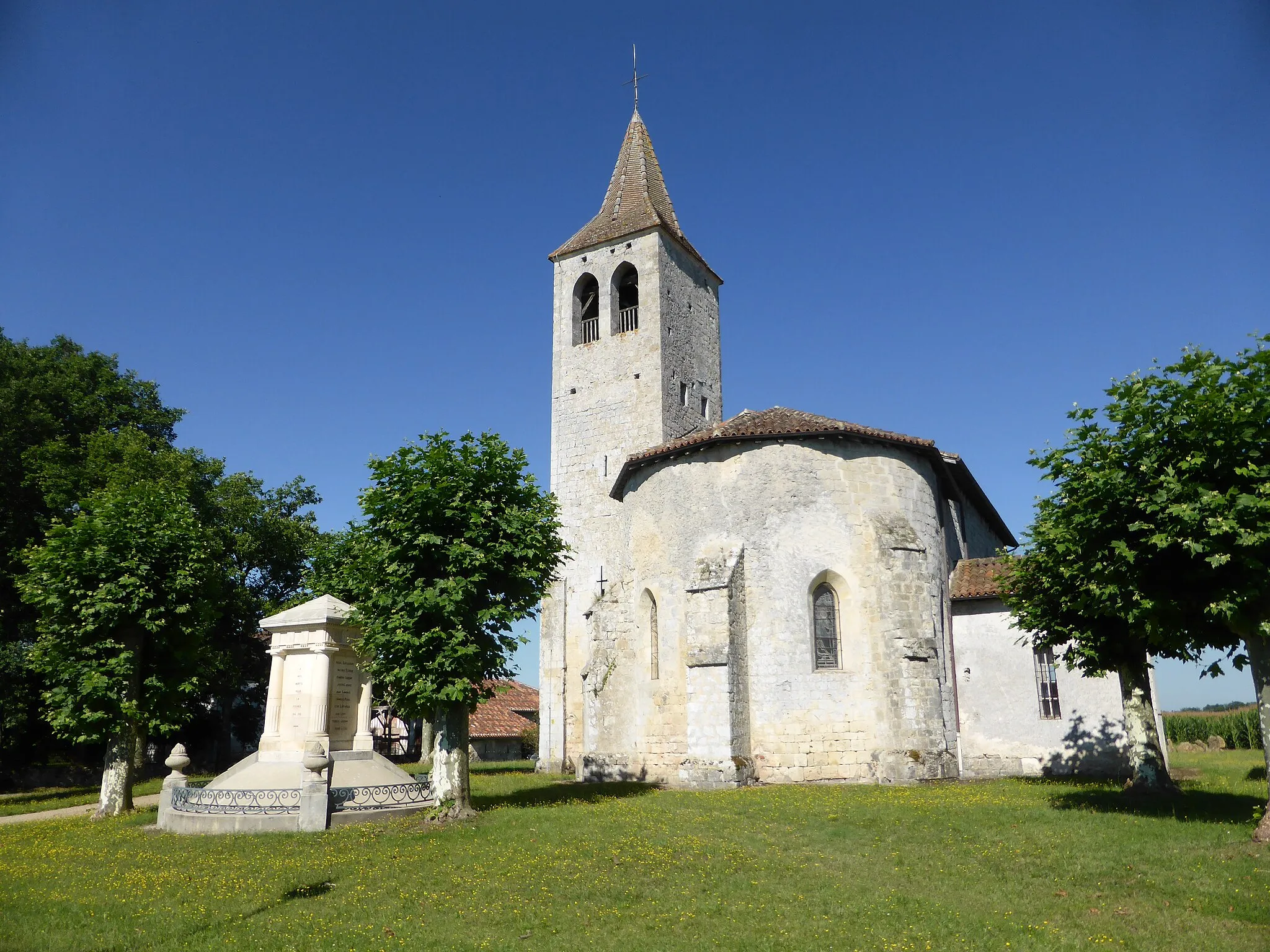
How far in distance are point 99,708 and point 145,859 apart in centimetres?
814

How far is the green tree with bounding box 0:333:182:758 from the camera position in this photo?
28.3 m

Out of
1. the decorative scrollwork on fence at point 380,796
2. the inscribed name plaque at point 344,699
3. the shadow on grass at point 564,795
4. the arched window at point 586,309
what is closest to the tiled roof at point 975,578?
the shadow on grass at point 564,795

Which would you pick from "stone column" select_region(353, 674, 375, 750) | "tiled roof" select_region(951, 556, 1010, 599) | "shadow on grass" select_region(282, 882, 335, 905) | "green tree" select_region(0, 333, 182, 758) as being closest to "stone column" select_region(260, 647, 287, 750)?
"stone column" select_region(353, 674, 375, 750)

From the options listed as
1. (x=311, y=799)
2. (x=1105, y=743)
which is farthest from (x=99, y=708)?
(x=1105, y=743)

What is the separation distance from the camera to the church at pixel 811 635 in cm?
2033

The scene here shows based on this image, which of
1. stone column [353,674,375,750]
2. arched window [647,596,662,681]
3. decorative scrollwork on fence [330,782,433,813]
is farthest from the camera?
arched window [647,596,662,681]

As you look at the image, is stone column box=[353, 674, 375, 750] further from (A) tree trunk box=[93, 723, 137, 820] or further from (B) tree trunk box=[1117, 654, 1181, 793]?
(B) tree trunk box=[1117, 654, 1181, 793]

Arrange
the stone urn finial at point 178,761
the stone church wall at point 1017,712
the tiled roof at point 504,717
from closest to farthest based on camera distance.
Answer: the stone urn finial at point 178,761
the stone church wall at point 1017,712
the tiled roof at point 504,717

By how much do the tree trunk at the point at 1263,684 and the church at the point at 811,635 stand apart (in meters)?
8.93

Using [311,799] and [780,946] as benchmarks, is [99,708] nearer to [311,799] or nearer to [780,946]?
[311,799]

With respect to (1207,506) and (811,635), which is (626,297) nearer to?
(811,635)

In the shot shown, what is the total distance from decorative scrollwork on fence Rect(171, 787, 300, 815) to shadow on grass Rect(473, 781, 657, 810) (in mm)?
3895

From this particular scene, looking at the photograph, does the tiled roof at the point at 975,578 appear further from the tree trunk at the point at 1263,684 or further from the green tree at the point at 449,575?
the green tree at the point at 449,575

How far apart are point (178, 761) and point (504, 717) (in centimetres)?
3098
